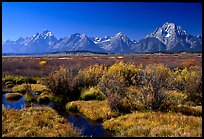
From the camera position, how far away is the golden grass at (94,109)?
18.1m

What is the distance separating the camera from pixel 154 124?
14797 millimetres

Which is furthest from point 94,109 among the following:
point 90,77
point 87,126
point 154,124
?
point 90,77

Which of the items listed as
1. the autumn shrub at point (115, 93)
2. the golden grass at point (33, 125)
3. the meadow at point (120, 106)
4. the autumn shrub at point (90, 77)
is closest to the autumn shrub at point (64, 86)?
the meadow at point (120, 106)

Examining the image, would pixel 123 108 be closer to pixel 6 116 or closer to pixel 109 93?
pixel 109 93

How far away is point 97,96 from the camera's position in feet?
74.8

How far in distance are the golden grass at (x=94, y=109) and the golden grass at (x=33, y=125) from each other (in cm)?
232

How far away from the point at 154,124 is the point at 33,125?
551 centimetres

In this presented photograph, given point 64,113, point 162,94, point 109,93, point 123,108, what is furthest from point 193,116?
point 64,113

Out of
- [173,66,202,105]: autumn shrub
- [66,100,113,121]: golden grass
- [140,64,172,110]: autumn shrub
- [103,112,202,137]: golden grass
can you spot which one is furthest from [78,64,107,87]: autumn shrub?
[103,112,202,137]: golden grass

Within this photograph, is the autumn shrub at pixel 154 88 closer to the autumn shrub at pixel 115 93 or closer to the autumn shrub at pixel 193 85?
the autumn shrub at pixel 115 93

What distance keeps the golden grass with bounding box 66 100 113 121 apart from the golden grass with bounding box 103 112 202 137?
46.8 inches

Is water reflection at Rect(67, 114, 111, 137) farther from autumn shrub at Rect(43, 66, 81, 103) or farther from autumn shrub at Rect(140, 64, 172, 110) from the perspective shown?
autumn shrub at Rect(43, 66, 81, 103)

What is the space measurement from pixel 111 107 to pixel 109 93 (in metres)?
0.96

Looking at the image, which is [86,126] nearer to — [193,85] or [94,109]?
[94,109]
